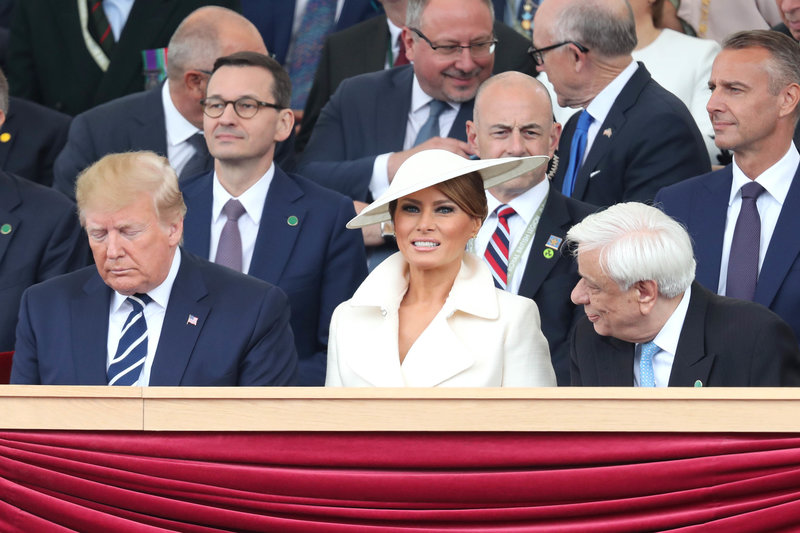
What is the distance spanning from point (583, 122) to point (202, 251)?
1.48m

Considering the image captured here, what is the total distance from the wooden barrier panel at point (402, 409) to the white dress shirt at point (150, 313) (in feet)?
2.66

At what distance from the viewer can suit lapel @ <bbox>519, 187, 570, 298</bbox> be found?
14.0 feet

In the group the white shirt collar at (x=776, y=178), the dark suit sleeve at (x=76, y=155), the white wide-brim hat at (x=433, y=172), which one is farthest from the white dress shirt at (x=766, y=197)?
the dark suit sleeve at (x=76, y=155)

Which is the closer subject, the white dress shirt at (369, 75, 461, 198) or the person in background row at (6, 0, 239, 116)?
the white dress shirt at (369, 75, 461, 198)

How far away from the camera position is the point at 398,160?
5039mm

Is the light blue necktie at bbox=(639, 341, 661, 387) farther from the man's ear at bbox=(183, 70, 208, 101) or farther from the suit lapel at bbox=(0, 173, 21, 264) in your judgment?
the man's ear at bbox=(183, 70, 208, 101)

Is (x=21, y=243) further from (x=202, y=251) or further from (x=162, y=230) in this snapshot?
(x=162, y=230)

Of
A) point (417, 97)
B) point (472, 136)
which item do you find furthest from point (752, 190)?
point (417, 97)

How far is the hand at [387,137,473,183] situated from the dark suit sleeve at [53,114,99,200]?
1.24 metres

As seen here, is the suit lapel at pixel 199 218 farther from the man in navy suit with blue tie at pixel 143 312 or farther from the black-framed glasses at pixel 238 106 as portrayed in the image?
the man in navy suit with blue tie at pixel 143 312

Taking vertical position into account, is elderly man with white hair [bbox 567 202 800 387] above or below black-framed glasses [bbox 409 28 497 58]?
below

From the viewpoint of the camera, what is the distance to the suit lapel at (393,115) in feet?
17.5

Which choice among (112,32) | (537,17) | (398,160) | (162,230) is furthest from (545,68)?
(112,32)

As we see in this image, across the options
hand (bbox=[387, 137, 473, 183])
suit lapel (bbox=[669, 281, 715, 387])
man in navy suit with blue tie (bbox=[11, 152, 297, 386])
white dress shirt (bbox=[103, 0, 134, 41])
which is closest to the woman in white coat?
man in navy suit with blue tie (bbox=[11, 152, 297, 386])
